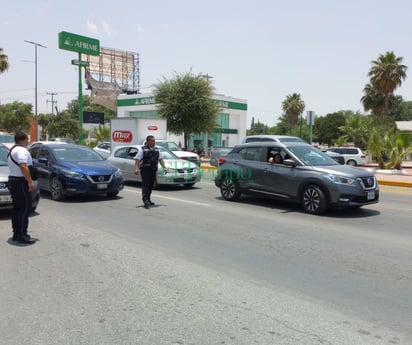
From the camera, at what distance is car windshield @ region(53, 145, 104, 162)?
12165mm

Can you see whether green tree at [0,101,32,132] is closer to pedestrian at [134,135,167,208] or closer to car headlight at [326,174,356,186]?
pedestrian at [134,135,167,208]

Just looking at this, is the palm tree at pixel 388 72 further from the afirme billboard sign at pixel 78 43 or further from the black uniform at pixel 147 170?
the black uniform at pixel 147 170

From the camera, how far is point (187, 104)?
106 ft

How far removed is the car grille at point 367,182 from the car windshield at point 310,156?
1043 millimetres

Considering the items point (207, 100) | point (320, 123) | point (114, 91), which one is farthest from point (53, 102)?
point (207, 100)

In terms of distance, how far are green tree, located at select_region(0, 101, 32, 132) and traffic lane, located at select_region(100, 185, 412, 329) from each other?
2221 inches

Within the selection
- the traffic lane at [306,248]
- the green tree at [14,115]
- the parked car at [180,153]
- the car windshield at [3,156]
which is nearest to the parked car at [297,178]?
the traffic lane at [306,248]

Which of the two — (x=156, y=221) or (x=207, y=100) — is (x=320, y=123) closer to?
(x=207, y=100)

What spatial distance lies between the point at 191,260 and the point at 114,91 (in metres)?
75.8

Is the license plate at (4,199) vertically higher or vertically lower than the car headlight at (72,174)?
lower

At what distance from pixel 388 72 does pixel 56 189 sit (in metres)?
42.2

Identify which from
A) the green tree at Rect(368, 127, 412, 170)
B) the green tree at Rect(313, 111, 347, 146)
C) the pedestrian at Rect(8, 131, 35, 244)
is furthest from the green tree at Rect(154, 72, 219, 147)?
the green tree at Rect(313, 111, 347, 146)

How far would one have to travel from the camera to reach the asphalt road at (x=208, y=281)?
3787mm

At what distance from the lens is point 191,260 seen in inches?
235
